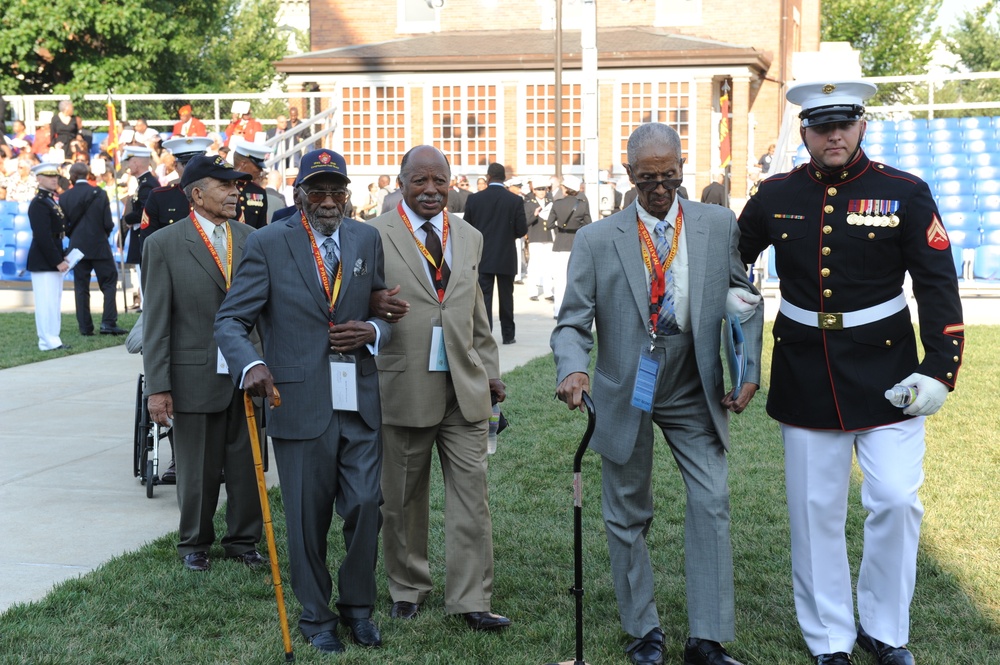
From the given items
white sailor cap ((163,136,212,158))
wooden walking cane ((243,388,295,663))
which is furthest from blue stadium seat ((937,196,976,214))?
wooden walking cane ((243,388,295,663))

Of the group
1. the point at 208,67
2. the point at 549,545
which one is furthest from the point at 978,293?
the point at 208,67

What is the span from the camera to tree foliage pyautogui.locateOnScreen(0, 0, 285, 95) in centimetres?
3869

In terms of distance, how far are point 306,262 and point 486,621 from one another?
174 cm

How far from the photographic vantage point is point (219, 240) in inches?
247

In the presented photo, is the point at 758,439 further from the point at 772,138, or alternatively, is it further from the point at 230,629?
the point at 772,138

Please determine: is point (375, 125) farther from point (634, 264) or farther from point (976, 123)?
point (634, 264)

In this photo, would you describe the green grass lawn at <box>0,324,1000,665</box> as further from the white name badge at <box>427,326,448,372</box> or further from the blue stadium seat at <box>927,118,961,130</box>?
the blue stadium seat at <box>927,118,961,130</box>

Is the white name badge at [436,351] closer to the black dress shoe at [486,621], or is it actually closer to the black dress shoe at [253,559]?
the black dress shoe at [486,621]

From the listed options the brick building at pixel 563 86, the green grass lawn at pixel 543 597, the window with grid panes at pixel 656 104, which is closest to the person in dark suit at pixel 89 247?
the green grass lawn at pixel 543 597

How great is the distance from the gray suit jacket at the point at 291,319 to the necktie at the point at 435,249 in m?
0.52

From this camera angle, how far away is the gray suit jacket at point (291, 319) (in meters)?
4.88

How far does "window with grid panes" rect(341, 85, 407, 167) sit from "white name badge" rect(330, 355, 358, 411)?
27509 mm

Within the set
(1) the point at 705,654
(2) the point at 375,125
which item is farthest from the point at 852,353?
(2) the point at 375,125

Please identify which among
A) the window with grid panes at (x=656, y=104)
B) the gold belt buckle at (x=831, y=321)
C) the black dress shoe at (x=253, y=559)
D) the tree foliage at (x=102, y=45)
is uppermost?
the tree foliage at (x=102, y=45)
